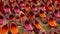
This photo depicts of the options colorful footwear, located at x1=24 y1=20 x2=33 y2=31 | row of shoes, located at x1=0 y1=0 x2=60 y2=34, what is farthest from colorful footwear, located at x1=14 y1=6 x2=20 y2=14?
colorful footwear, located at x1=24 y1=20 x2=33 y2=31

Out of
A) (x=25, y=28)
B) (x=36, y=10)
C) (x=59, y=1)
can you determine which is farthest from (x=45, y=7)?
(x=25, y=28)

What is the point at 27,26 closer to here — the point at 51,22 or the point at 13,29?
the point at 13,29

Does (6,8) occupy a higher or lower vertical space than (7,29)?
higher

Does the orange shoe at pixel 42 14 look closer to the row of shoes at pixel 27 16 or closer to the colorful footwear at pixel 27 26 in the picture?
the row of shoes at pixel 27 16

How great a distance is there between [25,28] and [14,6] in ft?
1.80

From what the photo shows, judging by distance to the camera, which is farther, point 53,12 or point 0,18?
point 53,12

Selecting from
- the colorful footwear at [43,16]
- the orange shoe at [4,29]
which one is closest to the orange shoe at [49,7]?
the colorful footwear at [43,16]

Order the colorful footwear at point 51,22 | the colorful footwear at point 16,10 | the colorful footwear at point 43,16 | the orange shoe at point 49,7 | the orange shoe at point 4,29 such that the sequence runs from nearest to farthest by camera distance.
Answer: the orange shoe at point 4,29 < the colorful footwear at point 51,22 < the colorful footwear at point 43,16 < the colorful footwear at point 16,10 < the orange shoe at point 49,7

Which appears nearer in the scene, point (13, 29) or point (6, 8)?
point (13, 29)

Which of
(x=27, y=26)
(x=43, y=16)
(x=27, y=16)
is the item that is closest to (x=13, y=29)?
(x=27, y=26)

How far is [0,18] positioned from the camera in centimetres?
195

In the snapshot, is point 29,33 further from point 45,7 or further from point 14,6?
point 45,7

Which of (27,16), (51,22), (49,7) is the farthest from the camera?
(49,7)

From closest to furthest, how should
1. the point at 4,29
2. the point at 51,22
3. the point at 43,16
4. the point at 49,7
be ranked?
1. the point at 4,29
2. the point at 51,22
3. the point at 43,16
4. the point at 49,7
